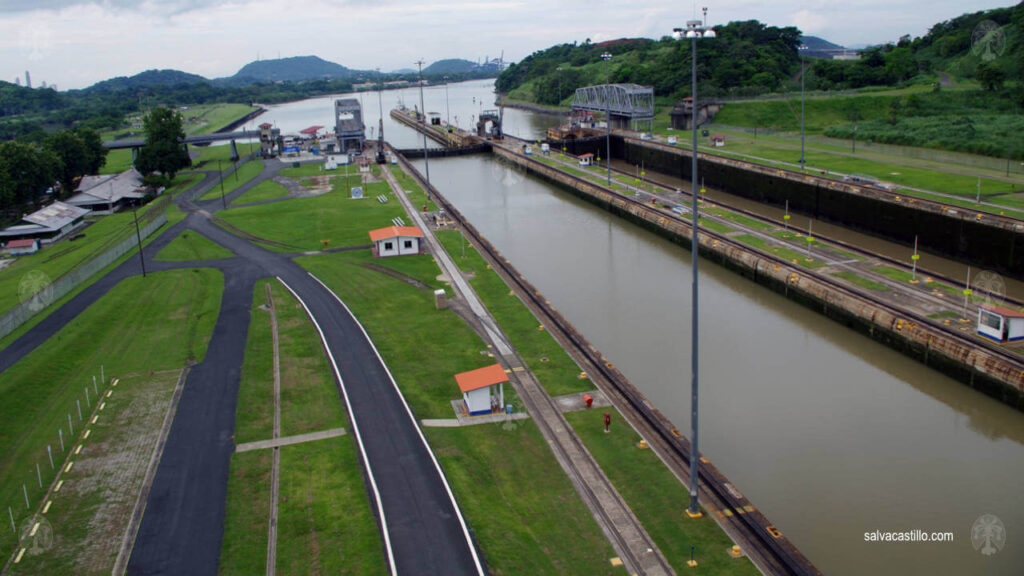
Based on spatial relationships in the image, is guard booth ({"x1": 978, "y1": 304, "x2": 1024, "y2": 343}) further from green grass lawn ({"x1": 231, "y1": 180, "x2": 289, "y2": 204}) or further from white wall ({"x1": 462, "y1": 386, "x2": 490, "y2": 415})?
green grass lawn ({"x1": 231, "y1": 180, "x2": 289, "y2": 204})

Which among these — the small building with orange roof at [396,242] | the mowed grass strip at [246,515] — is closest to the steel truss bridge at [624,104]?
the small building with orange roof at [396,242]

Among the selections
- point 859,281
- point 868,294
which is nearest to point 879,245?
point 859,281

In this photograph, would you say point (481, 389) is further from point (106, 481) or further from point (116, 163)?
point (116, 163)

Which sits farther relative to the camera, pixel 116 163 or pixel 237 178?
pixel 116 163

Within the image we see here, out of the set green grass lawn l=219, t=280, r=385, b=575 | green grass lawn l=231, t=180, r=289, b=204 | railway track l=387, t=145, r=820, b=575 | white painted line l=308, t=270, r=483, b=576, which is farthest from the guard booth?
green grass lawn l=231, t=180, r=289, b=204

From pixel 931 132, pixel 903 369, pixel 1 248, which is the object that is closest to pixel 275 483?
pixel 903 369

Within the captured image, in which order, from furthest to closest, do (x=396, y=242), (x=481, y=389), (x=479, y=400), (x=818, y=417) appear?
(x=396, y=242), (x=818, y=417), (x=479, y=400), (x=481, y=389)

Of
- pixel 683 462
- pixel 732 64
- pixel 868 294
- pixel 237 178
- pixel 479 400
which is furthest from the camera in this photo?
pixel 732 64
